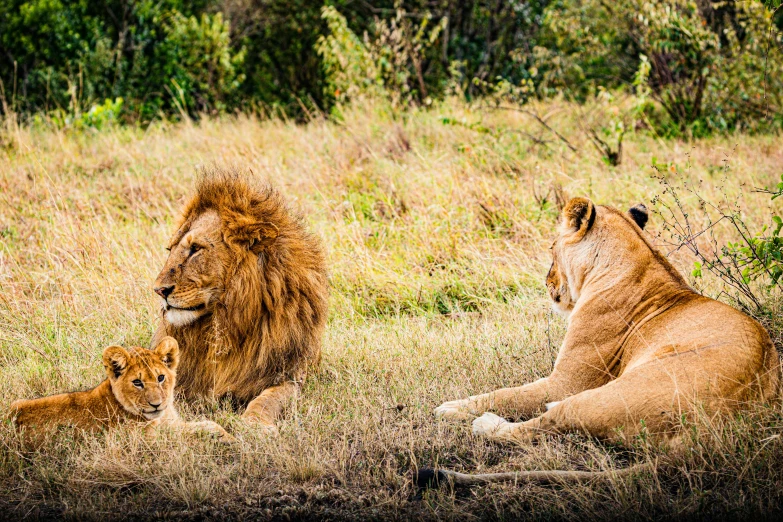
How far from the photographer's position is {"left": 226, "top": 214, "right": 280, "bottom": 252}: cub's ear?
4320 millimetres

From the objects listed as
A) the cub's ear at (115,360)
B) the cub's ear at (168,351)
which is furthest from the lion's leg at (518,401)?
the cub's ear at (115,360)

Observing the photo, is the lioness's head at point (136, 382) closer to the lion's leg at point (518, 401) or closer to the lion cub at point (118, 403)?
the lion cub at point (118, 403)

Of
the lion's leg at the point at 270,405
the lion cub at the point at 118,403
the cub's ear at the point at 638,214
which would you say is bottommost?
the lion's leg at the point at 270,405

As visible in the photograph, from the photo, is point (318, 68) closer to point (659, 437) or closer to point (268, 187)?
point (268, 187)

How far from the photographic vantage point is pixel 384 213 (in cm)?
764

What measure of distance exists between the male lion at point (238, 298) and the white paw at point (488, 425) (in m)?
1.05

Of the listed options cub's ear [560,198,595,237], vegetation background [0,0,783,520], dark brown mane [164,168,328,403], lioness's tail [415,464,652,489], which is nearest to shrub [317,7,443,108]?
vegetation background [0,0,783,520]

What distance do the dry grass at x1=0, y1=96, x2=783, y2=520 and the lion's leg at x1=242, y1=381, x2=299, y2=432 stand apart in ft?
0.22

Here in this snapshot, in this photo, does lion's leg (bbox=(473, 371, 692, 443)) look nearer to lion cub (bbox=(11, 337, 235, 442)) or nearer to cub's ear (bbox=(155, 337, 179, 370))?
lion cub (bbox=(11, 337, 235, 442))

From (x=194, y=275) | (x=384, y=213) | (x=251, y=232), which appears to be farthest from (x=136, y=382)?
(x=384, y=213)

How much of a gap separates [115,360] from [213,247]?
2.87ft

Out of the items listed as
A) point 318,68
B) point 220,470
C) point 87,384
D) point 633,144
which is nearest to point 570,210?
point 220,470

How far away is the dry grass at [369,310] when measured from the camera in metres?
3.15

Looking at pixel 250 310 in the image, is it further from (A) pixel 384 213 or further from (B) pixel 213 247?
(A) pixel 384 213
